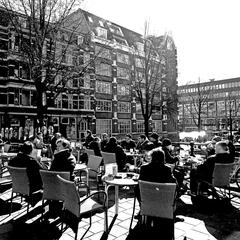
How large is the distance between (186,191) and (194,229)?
2.74 meters

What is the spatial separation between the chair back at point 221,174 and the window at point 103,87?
109ft

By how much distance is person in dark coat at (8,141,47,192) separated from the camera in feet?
16.9

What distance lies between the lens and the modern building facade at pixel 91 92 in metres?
25.0

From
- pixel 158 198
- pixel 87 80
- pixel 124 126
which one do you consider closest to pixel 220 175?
pixel 158 198

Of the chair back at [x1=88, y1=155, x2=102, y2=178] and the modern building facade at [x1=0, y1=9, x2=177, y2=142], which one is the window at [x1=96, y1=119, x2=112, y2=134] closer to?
the modern building facade at [x1=0, y1=9, x2=177, y2=142]

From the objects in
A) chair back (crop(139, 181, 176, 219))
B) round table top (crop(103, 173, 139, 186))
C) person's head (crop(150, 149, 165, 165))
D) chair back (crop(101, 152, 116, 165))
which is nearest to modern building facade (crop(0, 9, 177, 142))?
chair back (crop(101, 152, 116, 165))

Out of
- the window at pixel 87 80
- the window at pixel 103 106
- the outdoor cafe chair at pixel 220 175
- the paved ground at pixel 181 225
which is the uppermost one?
the window at pixel 87 80

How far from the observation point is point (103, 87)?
3897 cm

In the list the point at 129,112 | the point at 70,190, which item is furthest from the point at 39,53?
the point at 129,112

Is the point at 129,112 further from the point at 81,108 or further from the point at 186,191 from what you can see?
the point at 186,191

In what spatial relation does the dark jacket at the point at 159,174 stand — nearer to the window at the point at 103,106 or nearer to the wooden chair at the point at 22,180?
the wooden chair at the point at 22,180

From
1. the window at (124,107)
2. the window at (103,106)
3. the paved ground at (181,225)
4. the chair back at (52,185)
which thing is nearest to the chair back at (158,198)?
the paved ground at (181,225)

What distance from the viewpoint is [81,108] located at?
3538 cm

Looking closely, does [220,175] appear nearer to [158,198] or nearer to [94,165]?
[158,198]
